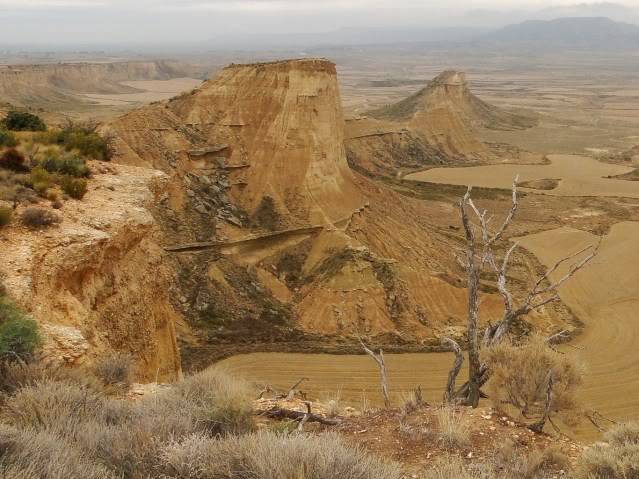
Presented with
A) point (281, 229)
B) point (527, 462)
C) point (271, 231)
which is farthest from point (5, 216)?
point (281, 229)

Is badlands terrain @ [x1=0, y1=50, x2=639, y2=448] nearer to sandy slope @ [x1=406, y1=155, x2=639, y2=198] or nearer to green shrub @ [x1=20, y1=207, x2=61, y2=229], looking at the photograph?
green shrub @ [x1=20, y1=207, x2=61, y2=229]

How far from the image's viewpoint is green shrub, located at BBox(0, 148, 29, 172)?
444 inches

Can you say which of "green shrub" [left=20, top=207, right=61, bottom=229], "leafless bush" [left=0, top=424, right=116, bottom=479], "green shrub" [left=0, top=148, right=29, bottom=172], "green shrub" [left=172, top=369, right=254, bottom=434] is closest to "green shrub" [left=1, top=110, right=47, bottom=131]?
"green shrub" [left=0, top=148, right=29, bottom=172]

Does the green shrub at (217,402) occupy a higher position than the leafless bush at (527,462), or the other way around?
the green shrub at (217,402)

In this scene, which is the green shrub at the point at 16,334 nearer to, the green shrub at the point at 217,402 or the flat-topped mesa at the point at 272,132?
the green shrub at the point at 217,402

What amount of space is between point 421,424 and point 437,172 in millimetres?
43949

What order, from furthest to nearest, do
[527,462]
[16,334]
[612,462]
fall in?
[16,334], [527,462], [612,462]

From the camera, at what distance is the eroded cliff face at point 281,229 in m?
20.5

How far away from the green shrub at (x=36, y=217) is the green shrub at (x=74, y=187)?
4.47ft

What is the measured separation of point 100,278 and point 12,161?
3.67m

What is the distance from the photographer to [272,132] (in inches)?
998

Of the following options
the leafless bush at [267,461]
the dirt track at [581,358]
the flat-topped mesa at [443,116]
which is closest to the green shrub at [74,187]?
the dirt track at [581,358]

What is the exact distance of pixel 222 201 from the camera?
23.6 meters

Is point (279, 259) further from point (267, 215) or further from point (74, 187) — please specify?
point (74, 187)
